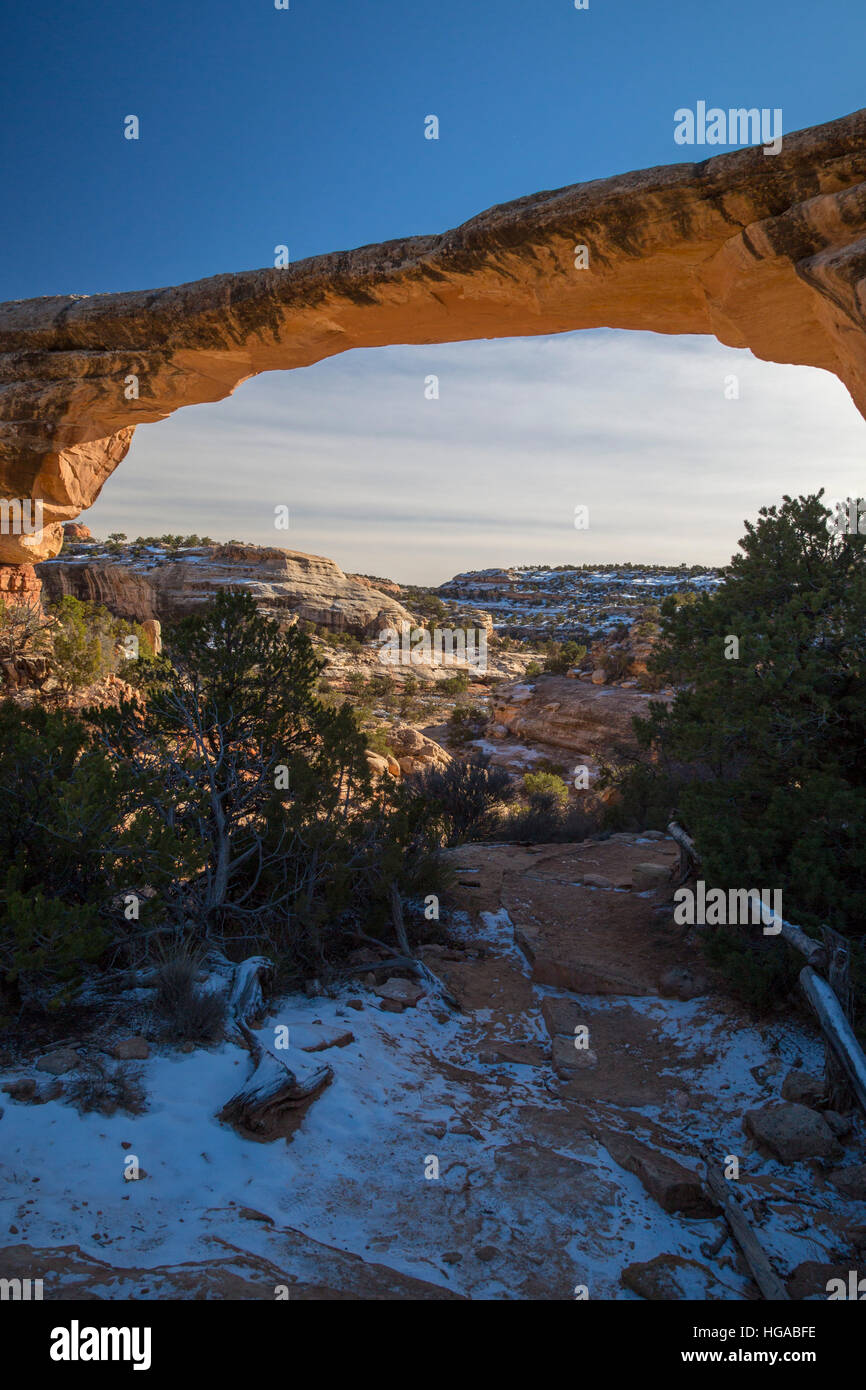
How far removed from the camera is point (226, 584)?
36156mm

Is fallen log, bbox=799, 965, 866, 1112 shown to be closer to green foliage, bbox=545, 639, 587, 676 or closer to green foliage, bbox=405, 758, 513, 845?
green foliage, bbox=405, 758, 513, 845

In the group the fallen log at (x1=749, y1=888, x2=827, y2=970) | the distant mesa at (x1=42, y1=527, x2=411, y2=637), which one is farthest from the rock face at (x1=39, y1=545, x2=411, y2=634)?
the fallen log at (x1=749, y1=888, x2=827, y2=970)

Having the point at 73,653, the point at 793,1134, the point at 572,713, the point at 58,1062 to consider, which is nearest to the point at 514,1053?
the point at 793,1134

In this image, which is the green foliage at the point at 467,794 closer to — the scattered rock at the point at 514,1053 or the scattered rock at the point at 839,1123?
the scattered rock at the point at 514,1053

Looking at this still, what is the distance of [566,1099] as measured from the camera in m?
4.09

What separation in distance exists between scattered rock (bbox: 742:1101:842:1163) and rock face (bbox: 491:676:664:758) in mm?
14661

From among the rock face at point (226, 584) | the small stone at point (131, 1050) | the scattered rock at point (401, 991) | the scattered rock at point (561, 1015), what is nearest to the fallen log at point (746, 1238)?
the scattered rock at point (561, 1015)

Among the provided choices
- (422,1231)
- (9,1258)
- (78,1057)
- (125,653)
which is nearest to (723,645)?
(422,1231)

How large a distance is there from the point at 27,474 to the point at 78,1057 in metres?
10.1

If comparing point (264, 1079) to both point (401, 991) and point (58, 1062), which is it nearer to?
point (58, 1062)

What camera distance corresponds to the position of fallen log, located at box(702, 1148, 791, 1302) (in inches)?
105

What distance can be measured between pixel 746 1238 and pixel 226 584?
36.3 metres

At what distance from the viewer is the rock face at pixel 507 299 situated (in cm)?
581
